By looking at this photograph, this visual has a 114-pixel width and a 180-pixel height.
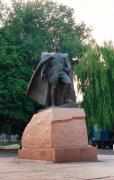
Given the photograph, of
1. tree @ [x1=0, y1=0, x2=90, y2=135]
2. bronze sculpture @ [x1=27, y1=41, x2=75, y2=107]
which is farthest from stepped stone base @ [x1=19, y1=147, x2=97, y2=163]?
tree @ [x1=0, y1=0, x2=90, y2=135]

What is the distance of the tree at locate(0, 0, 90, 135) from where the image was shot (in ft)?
97.2

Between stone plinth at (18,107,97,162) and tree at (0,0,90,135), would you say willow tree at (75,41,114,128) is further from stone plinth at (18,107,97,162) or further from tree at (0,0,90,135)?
stone plinth at (18,107,97,162)

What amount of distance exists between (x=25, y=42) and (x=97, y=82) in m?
6.46

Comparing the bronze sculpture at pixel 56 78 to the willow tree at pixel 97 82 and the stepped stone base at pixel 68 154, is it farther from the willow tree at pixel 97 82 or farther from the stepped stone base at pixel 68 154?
the willow tree at pixel 97 82

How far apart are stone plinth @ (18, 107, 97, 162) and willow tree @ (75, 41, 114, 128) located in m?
18.9

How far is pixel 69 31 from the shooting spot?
36125mm

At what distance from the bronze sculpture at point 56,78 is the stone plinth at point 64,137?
2.67ft

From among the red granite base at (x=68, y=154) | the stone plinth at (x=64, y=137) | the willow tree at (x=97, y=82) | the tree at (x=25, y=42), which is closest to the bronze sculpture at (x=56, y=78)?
the stone plinth at (x=64, y=137)

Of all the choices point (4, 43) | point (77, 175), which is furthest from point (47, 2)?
point (77, 175)

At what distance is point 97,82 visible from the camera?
103 ft

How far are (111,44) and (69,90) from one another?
20.0 meters

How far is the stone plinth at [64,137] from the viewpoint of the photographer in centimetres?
1202

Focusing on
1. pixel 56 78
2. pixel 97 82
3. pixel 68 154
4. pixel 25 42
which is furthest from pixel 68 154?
pixel 25 42

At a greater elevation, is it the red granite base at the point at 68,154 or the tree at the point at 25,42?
the tree at the point at 25,42
